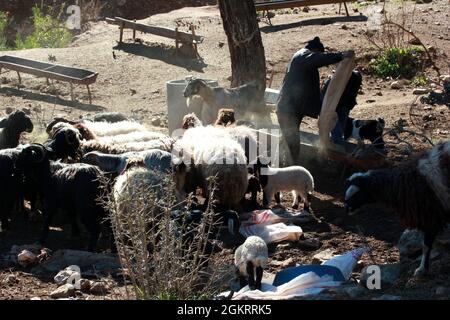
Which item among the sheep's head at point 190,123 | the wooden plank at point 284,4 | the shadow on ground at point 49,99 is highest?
the wooden plank at point 284,4

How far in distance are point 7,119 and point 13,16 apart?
54.4ft

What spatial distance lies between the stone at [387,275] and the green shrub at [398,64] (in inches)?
334

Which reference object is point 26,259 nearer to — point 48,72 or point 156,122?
point 156,122

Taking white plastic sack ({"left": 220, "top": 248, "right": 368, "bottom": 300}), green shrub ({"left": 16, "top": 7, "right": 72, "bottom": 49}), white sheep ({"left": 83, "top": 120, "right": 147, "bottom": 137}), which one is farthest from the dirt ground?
white sheep ({"left": 83, "top": 120, "right": 147, "bottom": 137})

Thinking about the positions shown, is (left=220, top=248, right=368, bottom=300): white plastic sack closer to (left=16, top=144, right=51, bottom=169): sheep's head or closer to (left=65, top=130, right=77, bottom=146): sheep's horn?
(left=16, top=144, right=51, bottom=169): sheep's head

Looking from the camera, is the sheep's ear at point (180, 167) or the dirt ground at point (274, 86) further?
the sheep's ear at point (180, 167)

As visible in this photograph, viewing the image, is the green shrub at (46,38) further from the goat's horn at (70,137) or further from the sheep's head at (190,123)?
the goat's horn at (70,137)

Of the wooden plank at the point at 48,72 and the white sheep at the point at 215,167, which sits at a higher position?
the wooden plank at the point at 48,72

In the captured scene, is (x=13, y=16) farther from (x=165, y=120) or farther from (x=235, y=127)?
(x=235, y=127)

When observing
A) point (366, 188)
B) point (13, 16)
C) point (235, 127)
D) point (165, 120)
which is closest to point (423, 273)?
point (366, 188)

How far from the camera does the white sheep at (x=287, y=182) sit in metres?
9.66

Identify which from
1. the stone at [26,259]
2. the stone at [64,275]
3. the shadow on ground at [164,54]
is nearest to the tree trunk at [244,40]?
the shadow on ground at [164,54]

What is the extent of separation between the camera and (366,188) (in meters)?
7.84

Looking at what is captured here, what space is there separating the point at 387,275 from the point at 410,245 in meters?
0.72
